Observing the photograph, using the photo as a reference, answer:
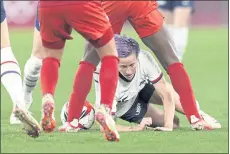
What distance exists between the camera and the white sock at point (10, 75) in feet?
21.6

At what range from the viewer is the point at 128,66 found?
750 cm

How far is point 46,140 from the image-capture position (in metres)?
6.72

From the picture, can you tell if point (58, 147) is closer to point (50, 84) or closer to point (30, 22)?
point (50, 84)

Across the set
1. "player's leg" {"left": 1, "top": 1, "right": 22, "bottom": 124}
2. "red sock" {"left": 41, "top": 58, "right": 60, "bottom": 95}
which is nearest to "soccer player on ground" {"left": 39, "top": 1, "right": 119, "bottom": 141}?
"red sock" {"left": 41, "top": 58, "right": 60, "bottom": 95}

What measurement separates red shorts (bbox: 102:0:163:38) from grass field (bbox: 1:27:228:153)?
0.83 metres

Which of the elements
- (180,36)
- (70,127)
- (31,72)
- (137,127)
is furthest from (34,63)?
(180,36)

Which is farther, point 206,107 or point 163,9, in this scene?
point 163,9

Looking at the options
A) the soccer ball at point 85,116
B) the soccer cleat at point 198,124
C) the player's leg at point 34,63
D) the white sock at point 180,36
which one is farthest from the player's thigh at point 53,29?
the white sock at point 180,36

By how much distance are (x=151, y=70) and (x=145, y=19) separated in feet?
1.69

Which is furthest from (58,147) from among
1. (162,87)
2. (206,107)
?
(206,107)

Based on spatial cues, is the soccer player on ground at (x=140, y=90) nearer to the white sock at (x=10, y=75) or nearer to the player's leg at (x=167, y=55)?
the player's leg at (x=167, y=55)

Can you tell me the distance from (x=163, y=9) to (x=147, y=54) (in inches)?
229

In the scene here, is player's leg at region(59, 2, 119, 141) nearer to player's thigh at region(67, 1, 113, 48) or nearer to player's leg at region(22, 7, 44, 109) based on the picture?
player's thigh at region(67, 1, 113, 48)

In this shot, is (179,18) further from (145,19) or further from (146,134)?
(146,134)
